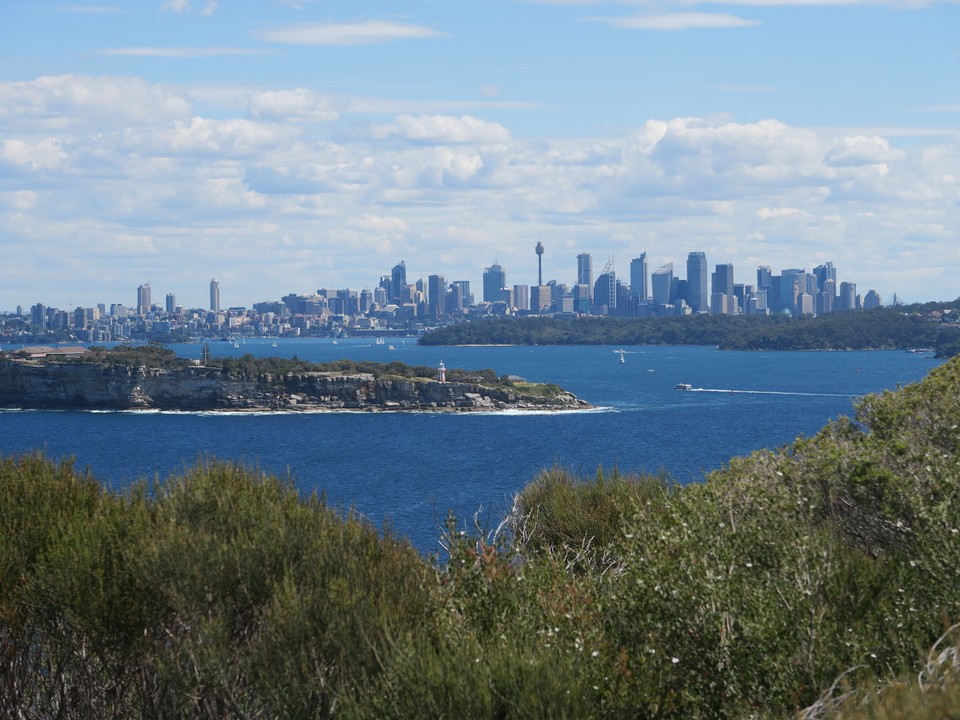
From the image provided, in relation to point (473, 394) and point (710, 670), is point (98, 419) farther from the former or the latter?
point (710, 670)

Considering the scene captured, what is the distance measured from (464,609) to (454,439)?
2046 inches

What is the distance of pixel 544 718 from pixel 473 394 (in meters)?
72.1

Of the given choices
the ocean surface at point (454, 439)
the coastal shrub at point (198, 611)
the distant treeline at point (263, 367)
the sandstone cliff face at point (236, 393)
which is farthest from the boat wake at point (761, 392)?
the coastal shrub at point (198, 611)

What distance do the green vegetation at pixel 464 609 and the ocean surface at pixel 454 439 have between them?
15018 mm

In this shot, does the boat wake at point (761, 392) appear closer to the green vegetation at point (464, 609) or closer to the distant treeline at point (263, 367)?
the distant treeline at point (263, 367)

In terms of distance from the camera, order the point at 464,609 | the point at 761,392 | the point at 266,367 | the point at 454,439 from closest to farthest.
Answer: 1. the point at 464,609
2. the point at 454,439
3. the point at 266,367
4. the point at 761,392

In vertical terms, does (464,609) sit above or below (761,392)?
above

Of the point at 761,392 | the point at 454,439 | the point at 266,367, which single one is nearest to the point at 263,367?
the point at 266,367

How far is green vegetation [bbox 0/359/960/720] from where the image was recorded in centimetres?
795

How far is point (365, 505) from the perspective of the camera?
3747cm

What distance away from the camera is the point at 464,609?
9.52m

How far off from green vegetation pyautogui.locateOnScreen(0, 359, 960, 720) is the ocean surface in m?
15.0

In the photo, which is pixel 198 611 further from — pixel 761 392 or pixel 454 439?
pixel 761 392

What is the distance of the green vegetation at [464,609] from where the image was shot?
795 cm
